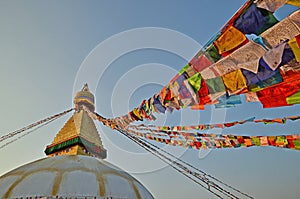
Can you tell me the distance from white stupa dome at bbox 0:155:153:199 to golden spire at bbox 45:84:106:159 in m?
3.87

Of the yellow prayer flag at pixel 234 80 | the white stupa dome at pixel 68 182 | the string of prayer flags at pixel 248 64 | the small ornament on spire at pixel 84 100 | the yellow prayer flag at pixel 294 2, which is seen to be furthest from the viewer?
the small ornament on spire at pixel 84 100

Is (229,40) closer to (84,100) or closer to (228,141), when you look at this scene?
(228,141)

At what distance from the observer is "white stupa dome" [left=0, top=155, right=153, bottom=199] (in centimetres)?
525

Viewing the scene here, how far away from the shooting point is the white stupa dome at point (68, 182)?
5.25 m

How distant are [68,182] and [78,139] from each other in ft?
17.3

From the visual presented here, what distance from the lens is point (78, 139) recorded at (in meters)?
10.6

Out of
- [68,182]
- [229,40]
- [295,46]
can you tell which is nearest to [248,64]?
[229,40]

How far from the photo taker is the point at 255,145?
14.8ft

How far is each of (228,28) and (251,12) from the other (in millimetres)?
317

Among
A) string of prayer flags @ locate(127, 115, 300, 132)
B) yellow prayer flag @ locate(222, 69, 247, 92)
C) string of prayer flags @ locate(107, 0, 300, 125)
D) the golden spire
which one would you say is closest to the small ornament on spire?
the golden spire

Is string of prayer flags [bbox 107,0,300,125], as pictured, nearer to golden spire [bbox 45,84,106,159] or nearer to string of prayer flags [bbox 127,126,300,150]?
string of prayer flags [bbox 127,126,300,150]

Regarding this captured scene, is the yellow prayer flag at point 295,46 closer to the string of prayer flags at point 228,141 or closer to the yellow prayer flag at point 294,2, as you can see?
the yellow prayer flag at point 294,2

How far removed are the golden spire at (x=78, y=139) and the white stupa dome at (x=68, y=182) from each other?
387cm

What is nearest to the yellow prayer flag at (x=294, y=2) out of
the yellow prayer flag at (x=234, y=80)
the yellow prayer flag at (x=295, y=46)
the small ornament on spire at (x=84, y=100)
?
the yellow prayer flag at (x=295, y=46)
